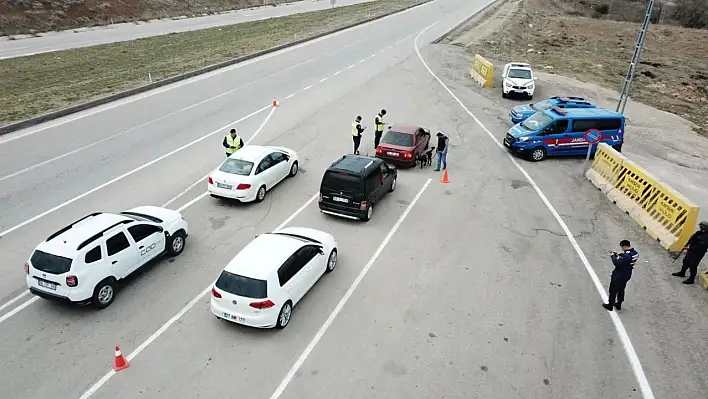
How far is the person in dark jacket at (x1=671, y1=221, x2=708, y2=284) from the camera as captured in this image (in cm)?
1149

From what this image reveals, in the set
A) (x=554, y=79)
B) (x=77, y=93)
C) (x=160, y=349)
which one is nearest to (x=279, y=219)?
(x=160, y=349)

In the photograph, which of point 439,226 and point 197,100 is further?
point 197,100

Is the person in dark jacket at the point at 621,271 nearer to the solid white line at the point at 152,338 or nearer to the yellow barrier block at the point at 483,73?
the solid white line at the point at 152,338

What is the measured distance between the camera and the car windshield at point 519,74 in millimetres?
28828

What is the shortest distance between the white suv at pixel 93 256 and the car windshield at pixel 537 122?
14.5m

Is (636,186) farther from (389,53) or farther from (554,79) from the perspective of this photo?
(389,53)

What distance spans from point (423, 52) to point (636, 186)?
2790 centimetres

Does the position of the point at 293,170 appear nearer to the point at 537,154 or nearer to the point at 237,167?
the point at 237,167

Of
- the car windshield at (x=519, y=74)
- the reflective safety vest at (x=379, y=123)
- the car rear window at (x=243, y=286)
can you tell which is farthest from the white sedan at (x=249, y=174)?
the car windshield at (x=519, y=74)

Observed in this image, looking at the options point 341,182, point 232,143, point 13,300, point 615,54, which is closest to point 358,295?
point 341,182

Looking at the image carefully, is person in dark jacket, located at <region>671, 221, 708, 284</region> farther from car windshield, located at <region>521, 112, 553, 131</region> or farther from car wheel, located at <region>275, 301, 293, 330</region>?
car wheel, located at <region>275, 301, 293, 330</region>

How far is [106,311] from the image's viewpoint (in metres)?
→ 10.4

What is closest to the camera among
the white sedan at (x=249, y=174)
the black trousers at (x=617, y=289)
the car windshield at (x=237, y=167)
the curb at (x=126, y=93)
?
the black trousers at (x=617, y=289)

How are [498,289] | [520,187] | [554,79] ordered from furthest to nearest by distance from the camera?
[554,79]
[520,187]
[498,289]
